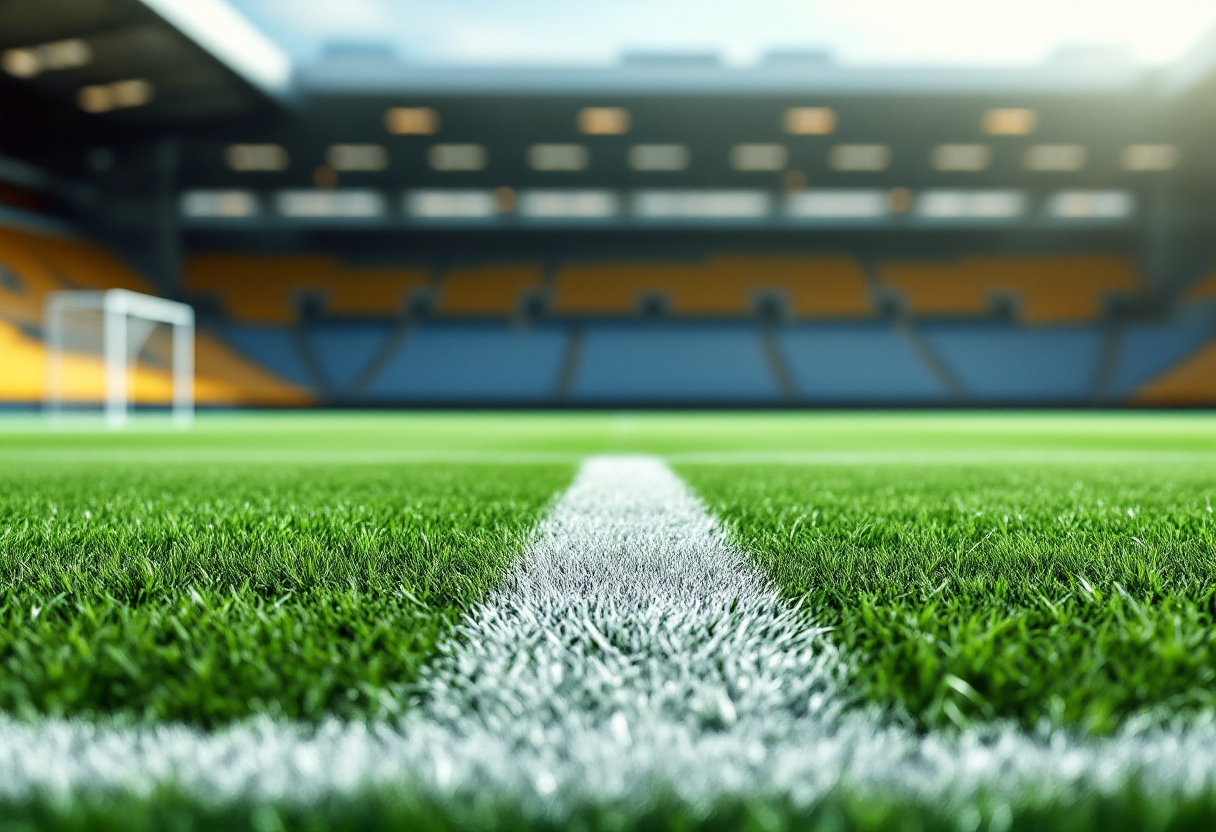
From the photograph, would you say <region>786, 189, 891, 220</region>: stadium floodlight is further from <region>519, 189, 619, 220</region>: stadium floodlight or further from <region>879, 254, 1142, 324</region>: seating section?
<region>519, 189, 619, 220</region>: stadium floodlight

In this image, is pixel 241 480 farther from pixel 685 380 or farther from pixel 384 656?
pixel 685 380

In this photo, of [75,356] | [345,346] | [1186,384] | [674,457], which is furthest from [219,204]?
[1186,384]

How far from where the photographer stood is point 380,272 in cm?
2380

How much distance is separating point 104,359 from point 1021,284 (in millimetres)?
23235

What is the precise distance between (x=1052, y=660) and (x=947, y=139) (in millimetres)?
21771

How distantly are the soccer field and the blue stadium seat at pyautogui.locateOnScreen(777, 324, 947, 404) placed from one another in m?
19.3

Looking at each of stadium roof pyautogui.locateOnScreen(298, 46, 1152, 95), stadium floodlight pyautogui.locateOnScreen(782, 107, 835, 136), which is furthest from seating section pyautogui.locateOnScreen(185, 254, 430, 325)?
stadium floodlight pyautogui.locateOnScreen(782, 107, 835, 136)

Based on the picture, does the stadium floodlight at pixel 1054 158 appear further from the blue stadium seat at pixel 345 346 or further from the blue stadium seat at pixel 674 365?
the blue stadium seat at pixel 345 346

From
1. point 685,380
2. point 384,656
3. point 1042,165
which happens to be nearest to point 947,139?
point 1042,165

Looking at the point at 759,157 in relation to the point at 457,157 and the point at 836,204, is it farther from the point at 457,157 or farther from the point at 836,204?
the point at 457,157

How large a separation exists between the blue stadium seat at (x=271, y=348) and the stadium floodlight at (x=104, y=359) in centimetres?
196

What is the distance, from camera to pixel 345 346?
2180cm

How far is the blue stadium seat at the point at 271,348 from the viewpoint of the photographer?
20734 mm

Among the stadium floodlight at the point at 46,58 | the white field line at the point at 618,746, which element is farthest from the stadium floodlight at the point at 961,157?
the white field line at the point at 618,746
